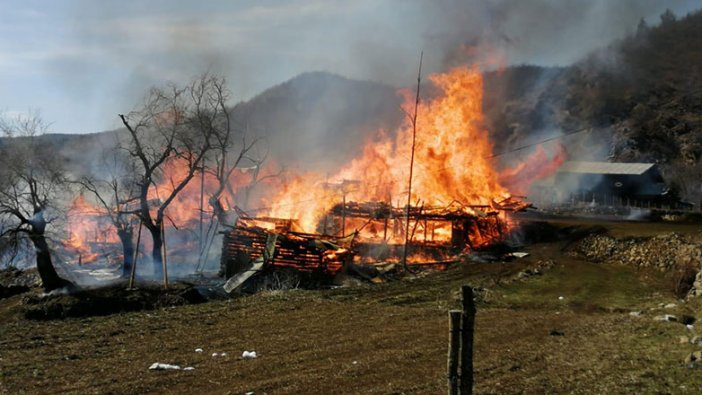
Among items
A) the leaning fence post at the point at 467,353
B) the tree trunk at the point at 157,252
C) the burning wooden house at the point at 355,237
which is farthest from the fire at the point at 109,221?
the leaning fence post at the point at 467,353

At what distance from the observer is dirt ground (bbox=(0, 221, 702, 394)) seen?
1227cm

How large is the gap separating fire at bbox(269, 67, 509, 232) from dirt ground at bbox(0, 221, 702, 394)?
1600cm

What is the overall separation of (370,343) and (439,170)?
1106 inches

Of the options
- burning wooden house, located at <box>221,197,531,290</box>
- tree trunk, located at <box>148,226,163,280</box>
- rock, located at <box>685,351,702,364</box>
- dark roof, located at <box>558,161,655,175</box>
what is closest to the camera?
rock, located at <box>685,351,702,364</box>

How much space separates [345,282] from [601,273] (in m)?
12.9

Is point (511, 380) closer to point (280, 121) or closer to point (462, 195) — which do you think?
point (462, 195)

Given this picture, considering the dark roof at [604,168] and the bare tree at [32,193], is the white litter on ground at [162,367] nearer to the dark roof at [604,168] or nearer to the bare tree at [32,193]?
the bare tree at [32,193]

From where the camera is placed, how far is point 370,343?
16062 millimetres

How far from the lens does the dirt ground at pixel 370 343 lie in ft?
40.2

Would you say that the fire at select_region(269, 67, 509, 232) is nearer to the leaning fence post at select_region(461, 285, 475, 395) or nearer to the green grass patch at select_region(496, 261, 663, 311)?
the green grass patch at select_region(496, 261, 663, 311)

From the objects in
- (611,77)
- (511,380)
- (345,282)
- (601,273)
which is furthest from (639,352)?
(611,77)

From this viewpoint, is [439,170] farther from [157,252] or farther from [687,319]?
[687,319]

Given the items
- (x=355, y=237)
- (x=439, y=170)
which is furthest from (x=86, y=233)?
(x=439, y=170)

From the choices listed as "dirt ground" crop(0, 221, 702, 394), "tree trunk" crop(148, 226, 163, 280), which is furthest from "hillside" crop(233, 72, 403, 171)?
"dirt ground" crop(0, 221, 702, 394)
